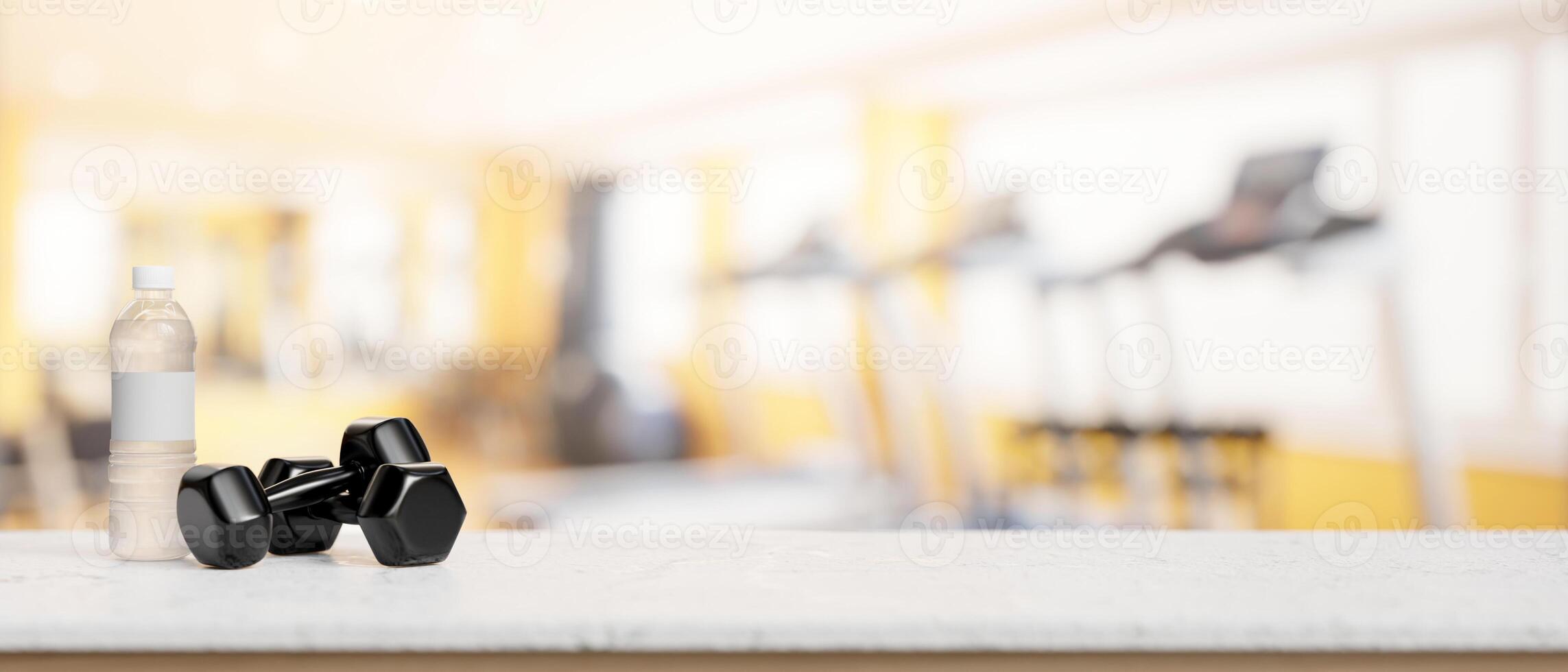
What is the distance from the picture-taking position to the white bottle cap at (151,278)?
2.64 feet

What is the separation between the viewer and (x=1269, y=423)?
403 cm

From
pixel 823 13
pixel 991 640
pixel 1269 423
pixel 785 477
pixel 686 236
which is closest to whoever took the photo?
pixel 991 640

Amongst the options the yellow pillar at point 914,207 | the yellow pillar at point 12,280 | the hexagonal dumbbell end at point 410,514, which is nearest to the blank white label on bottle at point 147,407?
the hexagonal dumbbell end at point 410,514

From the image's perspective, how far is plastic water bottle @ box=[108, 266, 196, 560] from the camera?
792 millimetres

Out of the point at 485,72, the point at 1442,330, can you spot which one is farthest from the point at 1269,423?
the point at 485,72

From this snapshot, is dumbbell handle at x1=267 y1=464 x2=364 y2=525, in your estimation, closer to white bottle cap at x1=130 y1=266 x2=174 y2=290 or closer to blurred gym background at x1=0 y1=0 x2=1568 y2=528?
white bottle cap at x1=130 y1=266 x2=174 y2=290

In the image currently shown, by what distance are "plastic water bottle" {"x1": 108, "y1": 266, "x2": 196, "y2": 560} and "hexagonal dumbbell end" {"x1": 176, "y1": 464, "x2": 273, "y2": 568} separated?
0.17ft

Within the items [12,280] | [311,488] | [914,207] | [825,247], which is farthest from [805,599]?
[914,207]

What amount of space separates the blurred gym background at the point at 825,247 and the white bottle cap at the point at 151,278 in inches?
95.1

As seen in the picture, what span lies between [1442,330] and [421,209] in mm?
4864

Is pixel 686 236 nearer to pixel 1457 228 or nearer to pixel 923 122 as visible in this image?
pixel 923 122

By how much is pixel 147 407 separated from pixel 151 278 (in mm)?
103

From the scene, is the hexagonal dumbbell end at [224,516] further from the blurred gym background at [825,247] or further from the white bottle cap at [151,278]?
the blurred gym background at [825,247]

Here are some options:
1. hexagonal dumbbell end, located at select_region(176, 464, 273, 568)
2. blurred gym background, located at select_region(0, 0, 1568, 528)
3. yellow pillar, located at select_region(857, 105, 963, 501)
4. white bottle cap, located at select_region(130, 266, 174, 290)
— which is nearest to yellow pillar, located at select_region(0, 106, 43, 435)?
blurred gym background, located at select_region(0, 0, 1568, 528)
